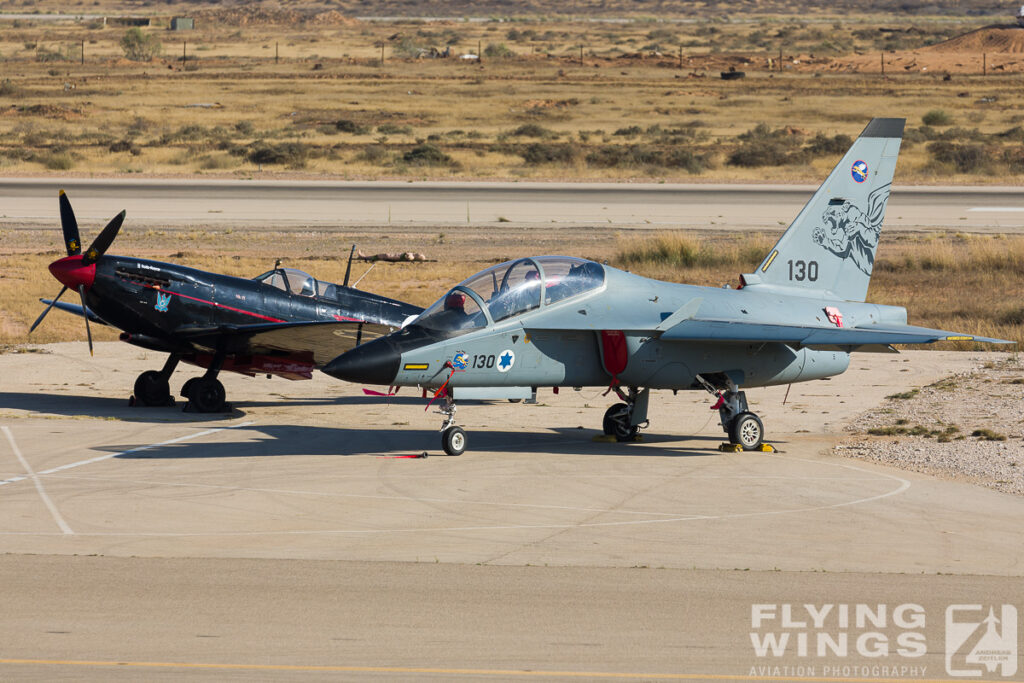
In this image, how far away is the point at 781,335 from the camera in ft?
56.2

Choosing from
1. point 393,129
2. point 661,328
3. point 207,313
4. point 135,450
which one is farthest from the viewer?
point 393,129

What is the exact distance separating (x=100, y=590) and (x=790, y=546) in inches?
272

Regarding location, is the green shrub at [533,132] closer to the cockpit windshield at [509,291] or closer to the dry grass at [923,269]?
the dry grass at [923,269]

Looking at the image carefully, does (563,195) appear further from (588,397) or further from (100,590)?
(100,590)

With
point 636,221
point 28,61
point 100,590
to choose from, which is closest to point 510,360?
point 100,590

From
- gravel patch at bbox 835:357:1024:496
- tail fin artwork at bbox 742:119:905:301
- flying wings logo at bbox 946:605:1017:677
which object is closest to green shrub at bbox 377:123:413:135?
gravel patch at bbox 835:357:1024:496

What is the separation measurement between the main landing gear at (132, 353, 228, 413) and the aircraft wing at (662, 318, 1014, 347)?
325 inches

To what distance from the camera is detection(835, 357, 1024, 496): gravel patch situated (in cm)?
1682

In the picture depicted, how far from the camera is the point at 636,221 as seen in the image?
50.8 meters

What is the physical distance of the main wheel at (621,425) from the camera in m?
19.0

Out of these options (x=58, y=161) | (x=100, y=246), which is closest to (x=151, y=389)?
(x=100, y=246)

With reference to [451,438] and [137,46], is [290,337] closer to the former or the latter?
[451,438]

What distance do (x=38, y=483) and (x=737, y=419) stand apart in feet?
32.2

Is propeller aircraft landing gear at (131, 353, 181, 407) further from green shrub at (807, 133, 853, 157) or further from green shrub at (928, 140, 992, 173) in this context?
green shrub at (807, 133, 853, 157)
